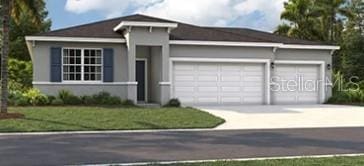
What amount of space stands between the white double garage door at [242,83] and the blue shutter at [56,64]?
207 inches

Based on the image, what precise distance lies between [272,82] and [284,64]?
122 cm

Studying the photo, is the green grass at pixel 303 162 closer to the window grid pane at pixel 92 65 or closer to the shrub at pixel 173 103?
the shrub at pixel 173 103

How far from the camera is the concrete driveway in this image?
706 inches

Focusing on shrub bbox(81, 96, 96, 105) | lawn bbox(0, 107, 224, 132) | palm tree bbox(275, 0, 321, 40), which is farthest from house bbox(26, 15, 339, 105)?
palm tree bbox(275, 0, 321, 40)

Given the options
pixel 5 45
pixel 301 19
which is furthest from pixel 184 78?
pixel 301 19

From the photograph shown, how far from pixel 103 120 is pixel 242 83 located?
10.4 m

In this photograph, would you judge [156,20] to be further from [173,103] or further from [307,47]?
[307,47]

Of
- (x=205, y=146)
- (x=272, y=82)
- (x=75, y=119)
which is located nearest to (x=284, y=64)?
(x=272, y=82)

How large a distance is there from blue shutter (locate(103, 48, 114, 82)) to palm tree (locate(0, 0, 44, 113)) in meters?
5.17

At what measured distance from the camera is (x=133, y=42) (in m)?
23.6

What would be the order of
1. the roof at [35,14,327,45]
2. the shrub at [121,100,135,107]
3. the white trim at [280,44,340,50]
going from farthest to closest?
the white trim at [280,44,340,50]
the roof at [35,14,327,45]
the shrub at [121,100,135,107]

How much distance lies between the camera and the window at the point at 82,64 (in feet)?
79.4

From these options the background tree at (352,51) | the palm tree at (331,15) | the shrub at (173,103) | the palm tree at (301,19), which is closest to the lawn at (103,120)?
the shrub at (173,103)

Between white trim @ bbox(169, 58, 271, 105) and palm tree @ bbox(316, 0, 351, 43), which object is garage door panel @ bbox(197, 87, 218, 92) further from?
palm tree @ bbox(316, 0, 351, 43)
